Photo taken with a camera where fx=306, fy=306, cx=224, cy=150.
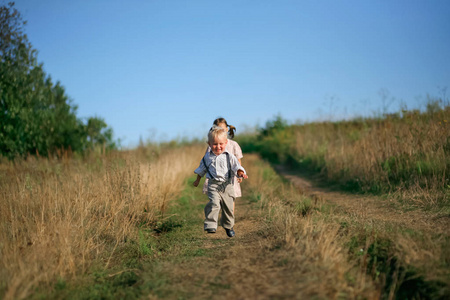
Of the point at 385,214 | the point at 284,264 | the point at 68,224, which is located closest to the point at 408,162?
the point at 385,214

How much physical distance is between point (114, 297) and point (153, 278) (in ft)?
1.21

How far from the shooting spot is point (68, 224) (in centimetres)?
352

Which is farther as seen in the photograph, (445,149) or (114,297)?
(445,149)

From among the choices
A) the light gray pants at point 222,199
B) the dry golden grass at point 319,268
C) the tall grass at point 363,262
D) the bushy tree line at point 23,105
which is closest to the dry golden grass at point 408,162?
the tall grass at point 363,262

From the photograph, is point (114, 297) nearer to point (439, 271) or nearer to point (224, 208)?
point (224, 208)

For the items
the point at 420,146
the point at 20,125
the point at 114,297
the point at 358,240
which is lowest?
the point at 114,297

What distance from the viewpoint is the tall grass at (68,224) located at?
9.52 ft

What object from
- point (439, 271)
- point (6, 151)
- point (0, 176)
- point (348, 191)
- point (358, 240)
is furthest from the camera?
point (6, 151)

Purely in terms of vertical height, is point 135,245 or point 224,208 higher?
point 224,208

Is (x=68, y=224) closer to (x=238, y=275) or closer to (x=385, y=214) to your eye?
(x=238, y=275)

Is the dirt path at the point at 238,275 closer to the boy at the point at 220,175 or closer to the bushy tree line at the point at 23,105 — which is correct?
the boy at the point at 220,175

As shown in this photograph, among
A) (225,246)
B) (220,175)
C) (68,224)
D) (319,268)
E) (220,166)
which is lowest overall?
(225,246)

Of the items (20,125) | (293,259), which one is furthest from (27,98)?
(293,259)

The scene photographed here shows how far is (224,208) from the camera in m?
4.63
